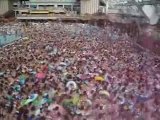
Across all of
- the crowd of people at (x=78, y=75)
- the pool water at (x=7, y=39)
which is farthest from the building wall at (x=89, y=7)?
the pool water at (x=7, y=39)

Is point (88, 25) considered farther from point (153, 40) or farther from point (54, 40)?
point (153, 40)

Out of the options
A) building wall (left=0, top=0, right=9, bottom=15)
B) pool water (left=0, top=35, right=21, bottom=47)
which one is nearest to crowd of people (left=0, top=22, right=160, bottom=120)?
pool water (left=0, top=35, right=21, bottom=47)

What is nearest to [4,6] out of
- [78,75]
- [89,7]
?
[89,7]

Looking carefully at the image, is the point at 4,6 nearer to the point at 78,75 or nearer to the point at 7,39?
the point at 7,39

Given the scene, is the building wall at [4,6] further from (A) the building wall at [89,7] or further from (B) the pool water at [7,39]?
(A) the building wall at [89,7]

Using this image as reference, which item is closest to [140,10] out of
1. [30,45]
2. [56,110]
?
[30,45]

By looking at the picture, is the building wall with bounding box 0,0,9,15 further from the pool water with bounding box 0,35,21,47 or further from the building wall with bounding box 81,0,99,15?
the building wall with bounding box 81,0,99,15
